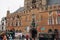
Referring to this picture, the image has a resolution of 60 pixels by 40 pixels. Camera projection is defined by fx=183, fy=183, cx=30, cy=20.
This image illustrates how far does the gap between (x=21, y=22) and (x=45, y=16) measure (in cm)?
874

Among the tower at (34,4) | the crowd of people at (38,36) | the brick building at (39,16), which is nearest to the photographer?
the crowd of people at (38,36)

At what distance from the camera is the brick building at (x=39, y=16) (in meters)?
35.2

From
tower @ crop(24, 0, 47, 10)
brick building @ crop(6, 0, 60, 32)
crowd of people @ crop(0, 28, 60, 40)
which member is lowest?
crowd of people @ crop(0, 28, 60, 40)

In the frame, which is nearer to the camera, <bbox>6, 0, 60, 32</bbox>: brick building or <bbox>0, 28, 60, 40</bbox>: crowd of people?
<bbox>0, 28, 60, 40</bbox>: crowd of people

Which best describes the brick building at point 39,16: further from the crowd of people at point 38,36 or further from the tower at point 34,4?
the crowd of people at point 38,36

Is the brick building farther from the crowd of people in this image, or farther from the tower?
→ the crowd of people

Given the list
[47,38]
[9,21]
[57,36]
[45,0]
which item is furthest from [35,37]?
[9,21]

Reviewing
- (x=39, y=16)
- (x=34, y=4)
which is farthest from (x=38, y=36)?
(x=34, y=4)

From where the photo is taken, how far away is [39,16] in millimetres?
37844

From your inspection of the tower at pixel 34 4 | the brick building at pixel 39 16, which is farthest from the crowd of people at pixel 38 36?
the tower at pixel 34 4

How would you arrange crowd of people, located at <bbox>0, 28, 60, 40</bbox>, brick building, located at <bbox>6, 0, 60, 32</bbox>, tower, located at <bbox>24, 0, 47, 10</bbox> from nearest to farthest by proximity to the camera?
crowd of people, located at <bbox>0, 28, 60, 40</bbox>, brick building, located at <bbox>6, 0, 60, 32</bbox>, tower, located at <bbox>24, 0, 47, 10</bbox>

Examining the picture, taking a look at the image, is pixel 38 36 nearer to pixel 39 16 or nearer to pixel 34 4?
pixel 39 16

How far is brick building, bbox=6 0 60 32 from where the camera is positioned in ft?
115

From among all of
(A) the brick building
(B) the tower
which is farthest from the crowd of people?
(B) the tower
